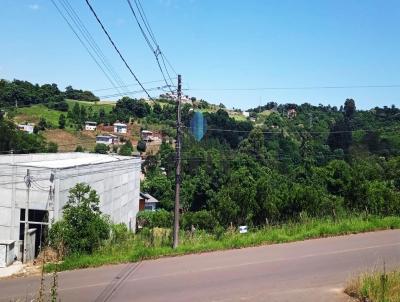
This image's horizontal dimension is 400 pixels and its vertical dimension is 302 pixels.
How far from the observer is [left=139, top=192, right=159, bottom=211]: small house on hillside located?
55406 mm

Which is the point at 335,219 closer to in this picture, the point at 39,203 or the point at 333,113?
the point at 39,203

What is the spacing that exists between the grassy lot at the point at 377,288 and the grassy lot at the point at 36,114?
94015 mm

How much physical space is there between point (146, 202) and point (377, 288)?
50.7m

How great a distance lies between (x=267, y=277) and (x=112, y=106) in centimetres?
12666

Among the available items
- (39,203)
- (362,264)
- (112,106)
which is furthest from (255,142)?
(112,106)

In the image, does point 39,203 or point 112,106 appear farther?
point 112,106

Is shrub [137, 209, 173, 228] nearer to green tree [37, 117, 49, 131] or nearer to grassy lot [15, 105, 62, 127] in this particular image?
green tree [37, 117, 49, 131]

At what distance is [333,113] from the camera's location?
408ft

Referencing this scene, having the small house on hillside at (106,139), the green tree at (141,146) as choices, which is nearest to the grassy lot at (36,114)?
the small house on hillside at (106,139)

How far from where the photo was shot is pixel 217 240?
17.6 m

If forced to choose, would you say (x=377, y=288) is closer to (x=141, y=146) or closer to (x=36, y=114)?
(x=141, y=146)

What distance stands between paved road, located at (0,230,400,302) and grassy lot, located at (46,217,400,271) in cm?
50

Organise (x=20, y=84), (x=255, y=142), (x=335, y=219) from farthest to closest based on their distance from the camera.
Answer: (x=20, y=84), (x=255, y=142), (x=335, y=219)

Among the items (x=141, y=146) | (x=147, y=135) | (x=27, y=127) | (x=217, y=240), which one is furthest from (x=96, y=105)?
(x=217, y=240)
